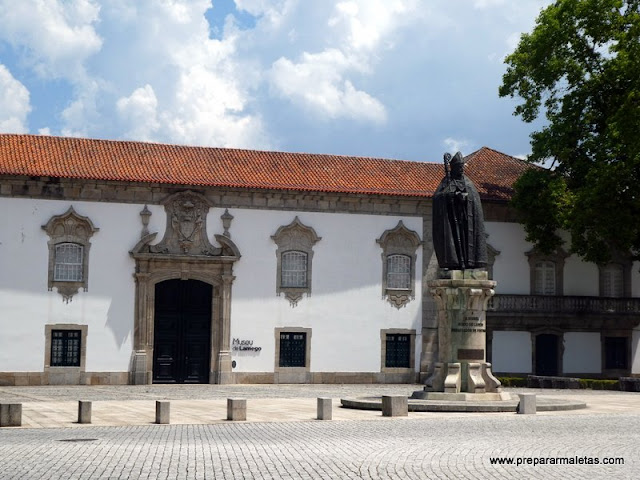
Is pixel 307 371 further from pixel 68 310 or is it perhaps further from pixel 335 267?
pixel 68 310

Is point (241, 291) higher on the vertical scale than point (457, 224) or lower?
lower

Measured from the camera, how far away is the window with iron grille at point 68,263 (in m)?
36.0

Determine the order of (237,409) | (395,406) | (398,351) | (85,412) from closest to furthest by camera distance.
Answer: (85,412) → (237,409) → (395,406) → (398,351)

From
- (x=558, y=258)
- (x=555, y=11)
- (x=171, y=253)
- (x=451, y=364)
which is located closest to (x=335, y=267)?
(x=171, y=253)

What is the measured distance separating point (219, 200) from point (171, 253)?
8.30ft

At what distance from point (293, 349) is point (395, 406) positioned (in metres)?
17.2

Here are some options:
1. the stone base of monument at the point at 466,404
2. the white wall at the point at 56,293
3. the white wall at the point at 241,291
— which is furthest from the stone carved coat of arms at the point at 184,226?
the stone base of monument at the point at 466,404

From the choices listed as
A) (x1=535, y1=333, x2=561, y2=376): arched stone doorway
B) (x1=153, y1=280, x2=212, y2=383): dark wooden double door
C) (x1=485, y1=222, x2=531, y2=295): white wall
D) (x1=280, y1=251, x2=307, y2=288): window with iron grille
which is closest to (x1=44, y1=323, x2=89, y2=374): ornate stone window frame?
(x1=153, y1=280, x2=212, y2=383): dark wooden double door

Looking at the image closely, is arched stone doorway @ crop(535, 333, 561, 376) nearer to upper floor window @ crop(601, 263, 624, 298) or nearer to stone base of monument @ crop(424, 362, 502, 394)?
upper floor window @ crop(601, 263, 624, 298)

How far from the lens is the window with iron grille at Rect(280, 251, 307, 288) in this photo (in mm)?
38375

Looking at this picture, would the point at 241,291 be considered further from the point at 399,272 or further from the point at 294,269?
the point at 399,272

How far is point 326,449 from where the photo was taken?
15.1 metres

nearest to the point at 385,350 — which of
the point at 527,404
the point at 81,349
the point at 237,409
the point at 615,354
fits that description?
the point at 615,354

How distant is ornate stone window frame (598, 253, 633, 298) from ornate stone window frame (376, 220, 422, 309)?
7873 millimetres
